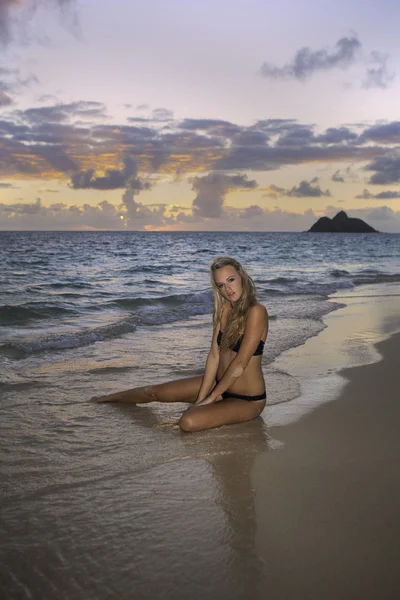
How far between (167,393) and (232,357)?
3.01 ft

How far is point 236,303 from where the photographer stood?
17.9 feet

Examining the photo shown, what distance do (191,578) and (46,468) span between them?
72.6 inches

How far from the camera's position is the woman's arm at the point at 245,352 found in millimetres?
5297

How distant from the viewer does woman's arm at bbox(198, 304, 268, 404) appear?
5297 millimetres

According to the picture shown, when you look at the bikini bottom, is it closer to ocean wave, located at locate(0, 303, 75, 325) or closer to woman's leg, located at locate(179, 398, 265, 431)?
woman's leg, located at locate(179, 398, 265, 431)

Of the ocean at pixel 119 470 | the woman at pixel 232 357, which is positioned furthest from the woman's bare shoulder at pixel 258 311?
the ocean at pixel 119 470

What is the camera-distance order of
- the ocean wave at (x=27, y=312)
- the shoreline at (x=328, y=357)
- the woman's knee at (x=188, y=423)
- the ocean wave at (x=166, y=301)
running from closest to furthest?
the woman's knee at (x=188, y=423) → the shoreline at (x=328, y=357) → the ocean wave at (x=27, y=312) → the ocean wave at (x=166, y=301)

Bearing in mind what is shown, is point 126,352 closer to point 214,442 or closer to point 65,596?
point 214,442


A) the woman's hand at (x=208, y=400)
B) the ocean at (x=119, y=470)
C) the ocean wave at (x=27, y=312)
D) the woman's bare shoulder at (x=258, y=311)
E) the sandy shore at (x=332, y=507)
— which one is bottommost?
the ocean wave at (x=27, y=312)

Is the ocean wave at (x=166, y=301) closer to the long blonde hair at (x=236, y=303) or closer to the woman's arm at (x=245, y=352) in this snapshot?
the long blonde hair at (x=236, y=303)

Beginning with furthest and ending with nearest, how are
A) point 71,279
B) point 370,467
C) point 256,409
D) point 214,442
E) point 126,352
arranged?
1. point 71,279
2. point 126,352
3. point 256,409
4. point 214,442
5. point 370,467

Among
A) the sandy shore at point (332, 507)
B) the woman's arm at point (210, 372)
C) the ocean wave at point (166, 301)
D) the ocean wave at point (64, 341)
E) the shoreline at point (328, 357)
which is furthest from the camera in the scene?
the ocean wave at point (166, 301)

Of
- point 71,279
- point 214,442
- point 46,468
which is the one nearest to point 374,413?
point 214,442

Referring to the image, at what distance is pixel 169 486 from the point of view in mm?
3857
